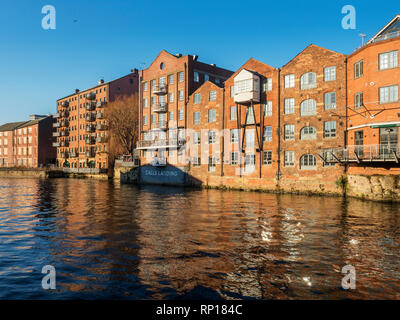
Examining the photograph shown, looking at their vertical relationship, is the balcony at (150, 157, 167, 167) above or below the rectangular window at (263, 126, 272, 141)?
below

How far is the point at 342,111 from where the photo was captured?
101ft

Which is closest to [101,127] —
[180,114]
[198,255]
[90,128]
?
[90,128]

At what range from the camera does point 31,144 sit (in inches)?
3474

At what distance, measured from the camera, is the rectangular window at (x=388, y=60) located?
2608cm

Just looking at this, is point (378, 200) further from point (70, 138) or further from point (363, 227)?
point (70, 138)

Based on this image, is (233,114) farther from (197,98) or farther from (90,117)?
(90,117)

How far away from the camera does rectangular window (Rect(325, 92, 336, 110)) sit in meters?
31.5

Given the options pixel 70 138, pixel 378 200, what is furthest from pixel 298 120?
pixel 70 138

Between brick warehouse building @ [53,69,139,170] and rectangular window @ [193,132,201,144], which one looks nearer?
rectangular window @ [193,132,201,144]

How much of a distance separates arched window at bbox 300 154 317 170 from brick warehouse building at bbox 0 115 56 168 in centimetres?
7036

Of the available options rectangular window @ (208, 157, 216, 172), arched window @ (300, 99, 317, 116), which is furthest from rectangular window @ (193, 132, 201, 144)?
arched window @ (300, 99, 317, 116)

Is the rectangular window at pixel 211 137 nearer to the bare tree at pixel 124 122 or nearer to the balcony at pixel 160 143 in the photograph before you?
the balcony at pixel 160 143

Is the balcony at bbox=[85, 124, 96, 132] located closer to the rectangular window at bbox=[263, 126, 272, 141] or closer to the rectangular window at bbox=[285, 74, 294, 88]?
the rectangular window at bbox=[263, 126, 272, 141]

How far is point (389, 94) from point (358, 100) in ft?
9.50
